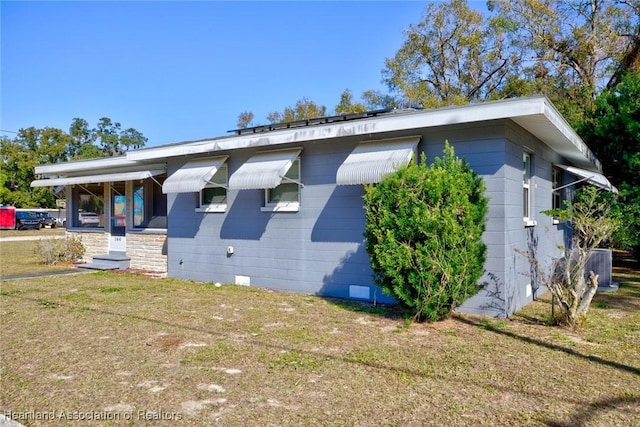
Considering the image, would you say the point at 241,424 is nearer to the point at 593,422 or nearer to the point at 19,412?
the point at 19,412

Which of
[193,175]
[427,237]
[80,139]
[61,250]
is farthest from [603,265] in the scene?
[80,139]

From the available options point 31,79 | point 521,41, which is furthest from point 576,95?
point 31,79

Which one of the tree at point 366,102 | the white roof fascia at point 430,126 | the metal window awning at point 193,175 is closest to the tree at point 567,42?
the tree at point 366,102

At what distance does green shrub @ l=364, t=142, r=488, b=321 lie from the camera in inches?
234

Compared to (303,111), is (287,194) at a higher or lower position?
lower

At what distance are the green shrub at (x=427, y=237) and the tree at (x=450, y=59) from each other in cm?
2071

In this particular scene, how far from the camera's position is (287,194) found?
9141 mm

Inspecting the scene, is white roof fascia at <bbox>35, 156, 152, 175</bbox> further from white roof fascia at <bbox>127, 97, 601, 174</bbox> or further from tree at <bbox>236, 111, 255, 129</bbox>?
tree at <bbox>236, 111, 255, 129</bbox>

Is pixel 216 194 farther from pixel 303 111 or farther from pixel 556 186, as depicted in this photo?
pixel 303 111

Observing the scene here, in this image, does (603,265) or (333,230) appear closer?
(333,230)

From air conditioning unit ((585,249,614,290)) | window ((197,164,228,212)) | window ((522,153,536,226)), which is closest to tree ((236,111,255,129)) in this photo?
window ((197,164,228,212))

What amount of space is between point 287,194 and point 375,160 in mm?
2487

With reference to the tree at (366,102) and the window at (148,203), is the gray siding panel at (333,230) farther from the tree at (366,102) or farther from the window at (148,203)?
the tree at (366,102)

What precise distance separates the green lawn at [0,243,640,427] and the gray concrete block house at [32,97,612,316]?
113 centimetres
